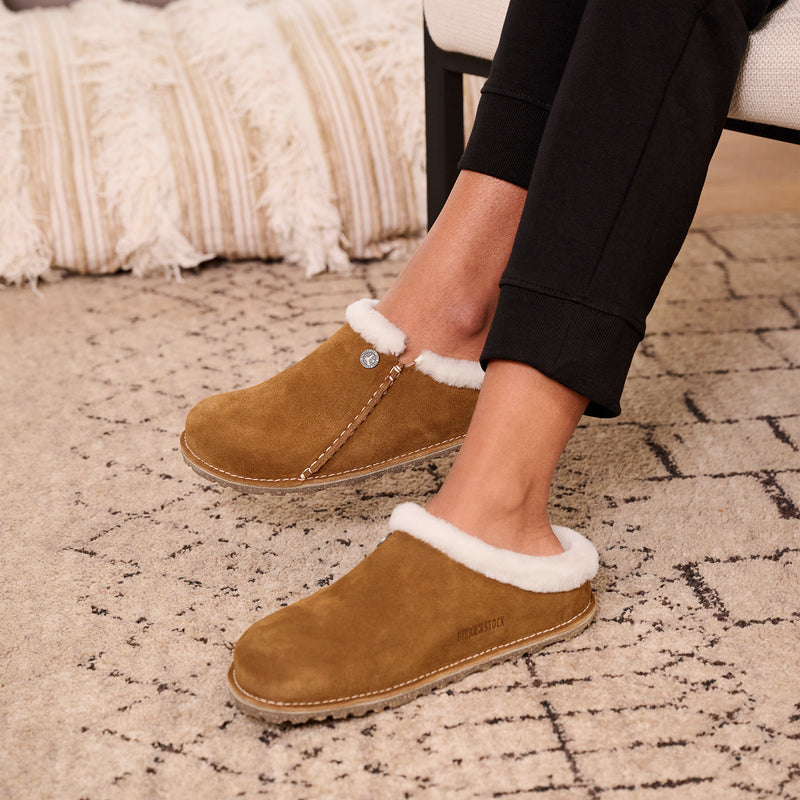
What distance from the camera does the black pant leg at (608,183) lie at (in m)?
0.51

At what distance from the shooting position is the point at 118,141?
1.31 meters

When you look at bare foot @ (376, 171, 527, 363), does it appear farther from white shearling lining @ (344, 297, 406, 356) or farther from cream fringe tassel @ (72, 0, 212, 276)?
cream fringe tassel @ (72, 0, 212, 276)

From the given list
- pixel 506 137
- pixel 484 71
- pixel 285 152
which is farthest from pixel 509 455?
pixel 285 152

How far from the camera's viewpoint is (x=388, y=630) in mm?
534

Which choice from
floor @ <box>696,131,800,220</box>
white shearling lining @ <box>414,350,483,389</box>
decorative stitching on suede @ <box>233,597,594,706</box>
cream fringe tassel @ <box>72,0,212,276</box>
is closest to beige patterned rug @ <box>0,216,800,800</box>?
decorative stitching on suede @ <box>233,597,594,706</box>

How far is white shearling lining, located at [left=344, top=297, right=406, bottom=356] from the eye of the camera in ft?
2.17

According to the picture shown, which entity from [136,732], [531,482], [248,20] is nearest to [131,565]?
[136,732]

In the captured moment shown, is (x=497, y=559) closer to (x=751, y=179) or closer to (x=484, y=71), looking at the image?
(x=484, y=71)

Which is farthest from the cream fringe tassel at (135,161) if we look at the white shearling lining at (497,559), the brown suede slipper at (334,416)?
the white shearling lining at (497,559)

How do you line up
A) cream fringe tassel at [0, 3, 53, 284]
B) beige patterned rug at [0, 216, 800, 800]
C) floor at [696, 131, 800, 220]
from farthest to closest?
floor at [696, 131, 800, 220] < cream fringe tassel at [0, 3, 53, 284] < beige patterned rug at [0, 216, 800, 800]

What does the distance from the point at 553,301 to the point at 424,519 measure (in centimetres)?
16

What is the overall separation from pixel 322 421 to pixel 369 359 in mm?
60

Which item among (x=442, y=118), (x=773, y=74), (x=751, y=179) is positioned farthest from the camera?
(x=751, y=179)

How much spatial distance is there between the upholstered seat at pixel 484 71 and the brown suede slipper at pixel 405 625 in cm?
37
